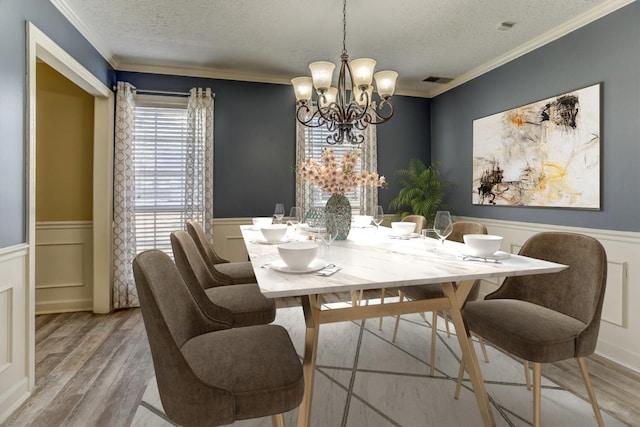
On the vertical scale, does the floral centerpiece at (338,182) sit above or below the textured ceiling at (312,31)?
below

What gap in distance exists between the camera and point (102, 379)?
2.21 meters

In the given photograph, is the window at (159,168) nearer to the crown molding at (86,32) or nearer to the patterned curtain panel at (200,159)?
the patterned curtain panel at (200,159)

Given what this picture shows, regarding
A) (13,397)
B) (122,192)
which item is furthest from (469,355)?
(122,192)

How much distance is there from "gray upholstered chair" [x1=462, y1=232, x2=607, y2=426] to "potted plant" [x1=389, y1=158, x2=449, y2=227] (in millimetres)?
2217

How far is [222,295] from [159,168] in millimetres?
2471

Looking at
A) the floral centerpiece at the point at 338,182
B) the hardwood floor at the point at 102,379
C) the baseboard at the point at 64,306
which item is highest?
the floral centerpiece at the point at 338,182

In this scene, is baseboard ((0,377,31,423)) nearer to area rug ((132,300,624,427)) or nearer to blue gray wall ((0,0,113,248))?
area rug ((132,300,624,427))

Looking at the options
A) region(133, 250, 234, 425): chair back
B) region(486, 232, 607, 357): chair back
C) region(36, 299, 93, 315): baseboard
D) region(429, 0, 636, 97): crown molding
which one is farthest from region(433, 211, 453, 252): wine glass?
region(36, 299, 93, 315): baseboard

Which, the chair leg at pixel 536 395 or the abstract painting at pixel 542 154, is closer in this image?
the chair leg at pixel 536 395

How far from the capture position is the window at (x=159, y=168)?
149 inches

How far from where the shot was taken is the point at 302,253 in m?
1.30

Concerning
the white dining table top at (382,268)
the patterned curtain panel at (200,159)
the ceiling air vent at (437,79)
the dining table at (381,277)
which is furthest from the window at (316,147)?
the dining table at (381,277)

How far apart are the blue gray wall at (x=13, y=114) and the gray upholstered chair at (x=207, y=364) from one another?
1364 millimetres

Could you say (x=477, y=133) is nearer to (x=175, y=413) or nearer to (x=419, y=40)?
(x=419, y=40)
